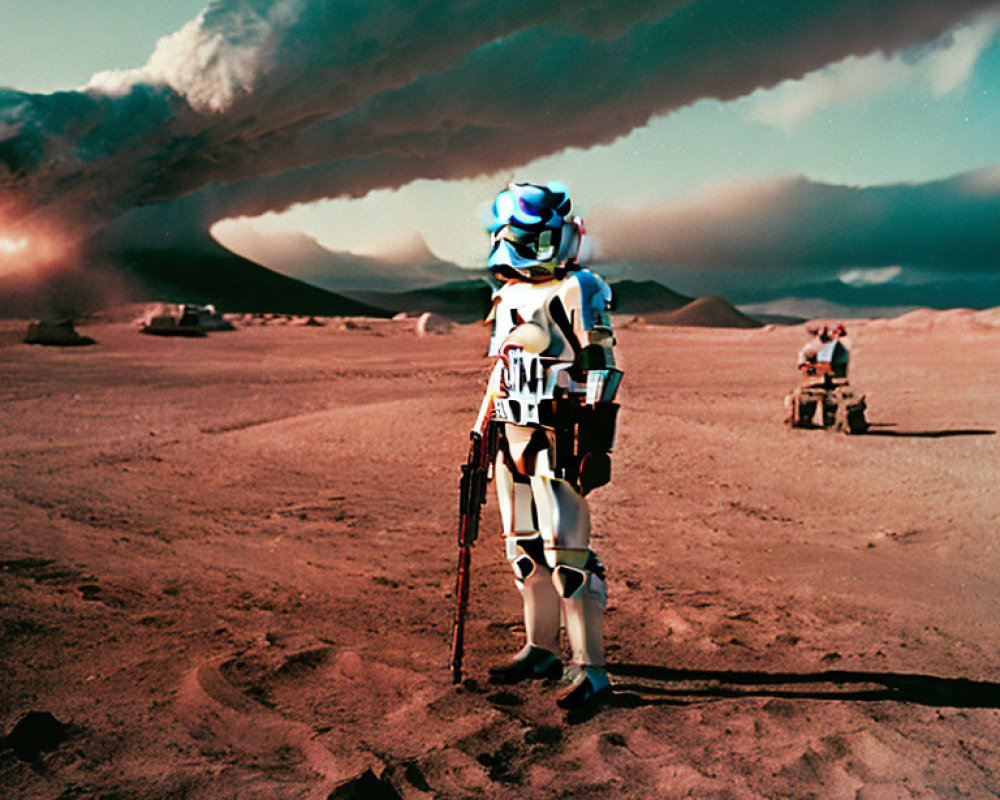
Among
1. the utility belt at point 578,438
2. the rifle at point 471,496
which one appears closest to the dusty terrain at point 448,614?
the rifle at point 471,496

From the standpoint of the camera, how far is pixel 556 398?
3.62 m

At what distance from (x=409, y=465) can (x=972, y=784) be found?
6353mm

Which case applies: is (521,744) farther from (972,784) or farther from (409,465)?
(409,465)

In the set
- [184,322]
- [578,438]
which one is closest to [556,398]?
[578,438]

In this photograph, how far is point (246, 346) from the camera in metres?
24.0

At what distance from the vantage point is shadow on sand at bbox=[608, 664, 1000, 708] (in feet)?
11.7

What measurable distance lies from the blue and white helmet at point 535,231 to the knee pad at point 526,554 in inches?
50.0

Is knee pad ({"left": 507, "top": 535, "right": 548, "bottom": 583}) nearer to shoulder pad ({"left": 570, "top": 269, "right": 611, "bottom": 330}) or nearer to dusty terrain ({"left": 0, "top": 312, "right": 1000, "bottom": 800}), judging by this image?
dusty terrain ({"left": 0, "top": 312, "right": 1000, "bottom": 800})

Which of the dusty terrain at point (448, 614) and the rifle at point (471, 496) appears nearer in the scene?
the dusty terrain at point (448, 614)

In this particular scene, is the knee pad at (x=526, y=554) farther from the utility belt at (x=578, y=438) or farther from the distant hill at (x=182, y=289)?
the distant hill at (x=182, y=289)

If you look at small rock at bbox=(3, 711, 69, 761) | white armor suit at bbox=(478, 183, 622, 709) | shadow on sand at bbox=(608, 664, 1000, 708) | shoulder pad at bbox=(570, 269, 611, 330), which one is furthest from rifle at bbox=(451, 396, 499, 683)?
small rock at bbox=(3, 711, 69, 761)

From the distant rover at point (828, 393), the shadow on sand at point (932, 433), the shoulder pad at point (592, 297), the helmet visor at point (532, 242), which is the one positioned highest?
the helmet visor at point (532, 242)

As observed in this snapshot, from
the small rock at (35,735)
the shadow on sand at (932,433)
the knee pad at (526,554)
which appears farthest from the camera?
the shadow on sand at (932,433)

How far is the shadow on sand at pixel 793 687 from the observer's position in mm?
3572
